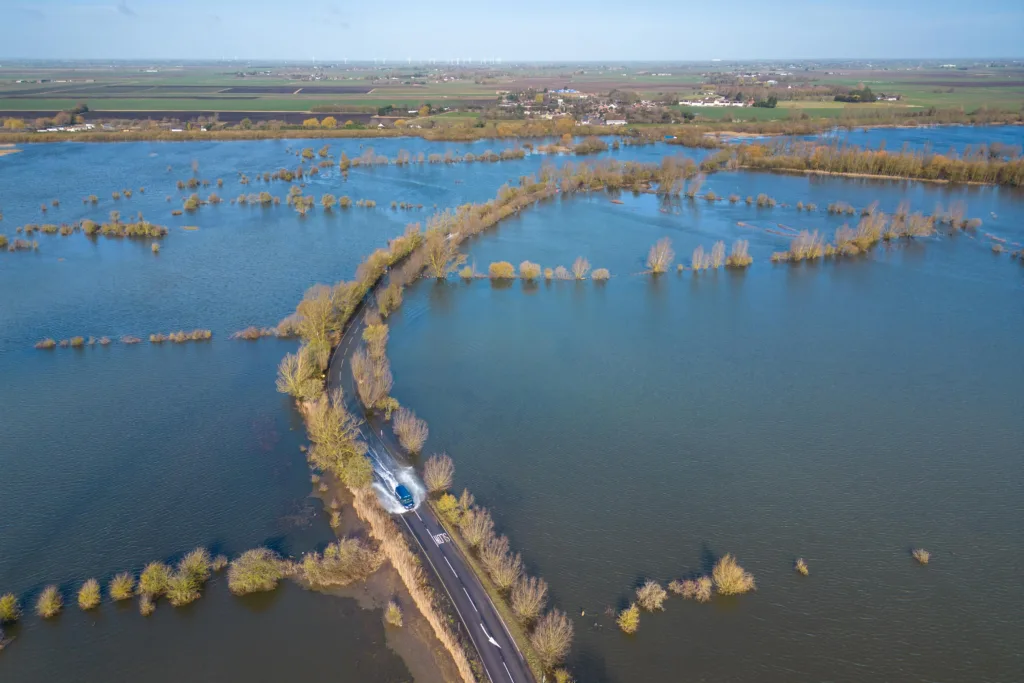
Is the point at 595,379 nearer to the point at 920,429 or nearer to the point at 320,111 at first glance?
the point at 920,429

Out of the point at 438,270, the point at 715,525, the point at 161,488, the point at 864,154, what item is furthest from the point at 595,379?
the point at 864,154

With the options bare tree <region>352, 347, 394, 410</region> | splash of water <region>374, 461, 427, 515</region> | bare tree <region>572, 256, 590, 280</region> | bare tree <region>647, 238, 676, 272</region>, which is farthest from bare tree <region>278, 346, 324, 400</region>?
bare tree <region>647, 238, 676, 272</region>

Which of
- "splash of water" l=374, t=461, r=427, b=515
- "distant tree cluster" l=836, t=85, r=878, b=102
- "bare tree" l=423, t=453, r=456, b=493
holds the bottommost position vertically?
"splash of water" l=374, t=461, r=427, b=515

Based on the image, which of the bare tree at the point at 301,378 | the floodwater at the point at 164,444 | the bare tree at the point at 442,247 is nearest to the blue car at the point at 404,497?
the floodwater at the point at 164,444

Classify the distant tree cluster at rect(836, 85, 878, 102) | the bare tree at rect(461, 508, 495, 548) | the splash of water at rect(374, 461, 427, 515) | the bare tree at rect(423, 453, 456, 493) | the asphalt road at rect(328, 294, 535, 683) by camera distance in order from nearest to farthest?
the asphalt road at rect(328, 294, 535, 683) → the bare tree at rect(461, 508, 495, 548) → the splash of water at rect(374, 461, 427, 515) → the bare tree at rect(423, 453, 456, 493) → the distant tree cluster at rect(836, 85, 878, 102)

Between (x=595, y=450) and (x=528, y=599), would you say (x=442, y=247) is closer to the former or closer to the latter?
(x=595, y=450)

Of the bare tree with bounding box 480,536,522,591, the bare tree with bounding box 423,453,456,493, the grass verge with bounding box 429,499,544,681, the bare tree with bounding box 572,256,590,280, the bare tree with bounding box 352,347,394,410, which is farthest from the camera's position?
→ the bare tree with bounding box 572,256,590,280

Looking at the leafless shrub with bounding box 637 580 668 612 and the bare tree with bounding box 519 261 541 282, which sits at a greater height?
the bare tree with bounding box 519 261 541 282

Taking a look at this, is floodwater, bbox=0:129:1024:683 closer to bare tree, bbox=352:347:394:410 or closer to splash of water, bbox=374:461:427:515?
bare tree, bbox=352:347:394:410

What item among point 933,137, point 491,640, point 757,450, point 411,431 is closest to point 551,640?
point 491,640
